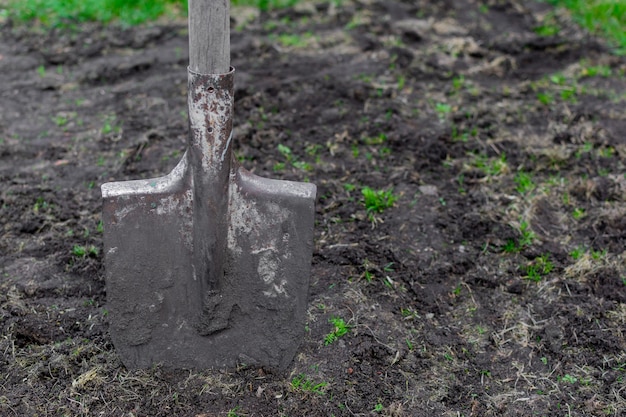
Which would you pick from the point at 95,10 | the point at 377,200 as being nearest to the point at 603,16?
the point at 377,200

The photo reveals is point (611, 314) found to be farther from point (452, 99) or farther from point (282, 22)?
point (282, 22)

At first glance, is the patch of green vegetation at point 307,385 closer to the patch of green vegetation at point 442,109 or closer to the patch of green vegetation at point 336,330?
the patch of green vegetation at point 336,330

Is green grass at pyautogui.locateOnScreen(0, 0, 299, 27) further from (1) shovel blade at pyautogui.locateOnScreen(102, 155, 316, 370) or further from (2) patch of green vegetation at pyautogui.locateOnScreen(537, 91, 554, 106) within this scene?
(1) shovel blade at pyautogui.locateOnScreen(102, 155, 316, 370)

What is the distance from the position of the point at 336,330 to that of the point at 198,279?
2.08 ft

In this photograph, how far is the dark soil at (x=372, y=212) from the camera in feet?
7.98

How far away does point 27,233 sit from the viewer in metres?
3.15

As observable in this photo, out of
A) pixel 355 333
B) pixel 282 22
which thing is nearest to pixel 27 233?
pixel 355 333

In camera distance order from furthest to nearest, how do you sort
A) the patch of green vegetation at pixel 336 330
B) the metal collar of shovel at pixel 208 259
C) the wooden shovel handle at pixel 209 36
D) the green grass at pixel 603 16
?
the green grass at pixel 603 16 → the patch of green vegetation at pixel 336 330 → the metal collar of shovel at pixel 208 259 → the wooden shovel handle at pixel 209 36

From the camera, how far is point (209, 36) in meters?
2.22

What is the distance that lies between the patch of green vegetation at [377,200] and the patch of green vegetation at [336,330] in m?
0.88

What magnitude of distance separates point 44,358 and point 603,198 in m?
3.02

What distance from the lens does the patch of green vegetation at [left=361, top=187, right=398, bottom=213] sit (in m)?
3.42

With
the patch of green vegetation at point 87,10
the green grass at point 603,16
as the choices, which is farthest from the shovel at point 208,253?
the green grass at point 603,16

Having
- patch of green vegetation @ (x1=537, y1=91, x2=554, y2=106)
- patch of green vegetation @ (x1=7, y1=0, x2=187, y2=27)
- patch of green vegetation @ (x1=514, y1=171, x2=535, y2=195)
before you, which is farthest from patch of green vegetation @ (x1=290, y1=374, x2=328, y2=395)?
patch of green vegetation @ (x1=7, y1=0, x2=187, y2=27)
